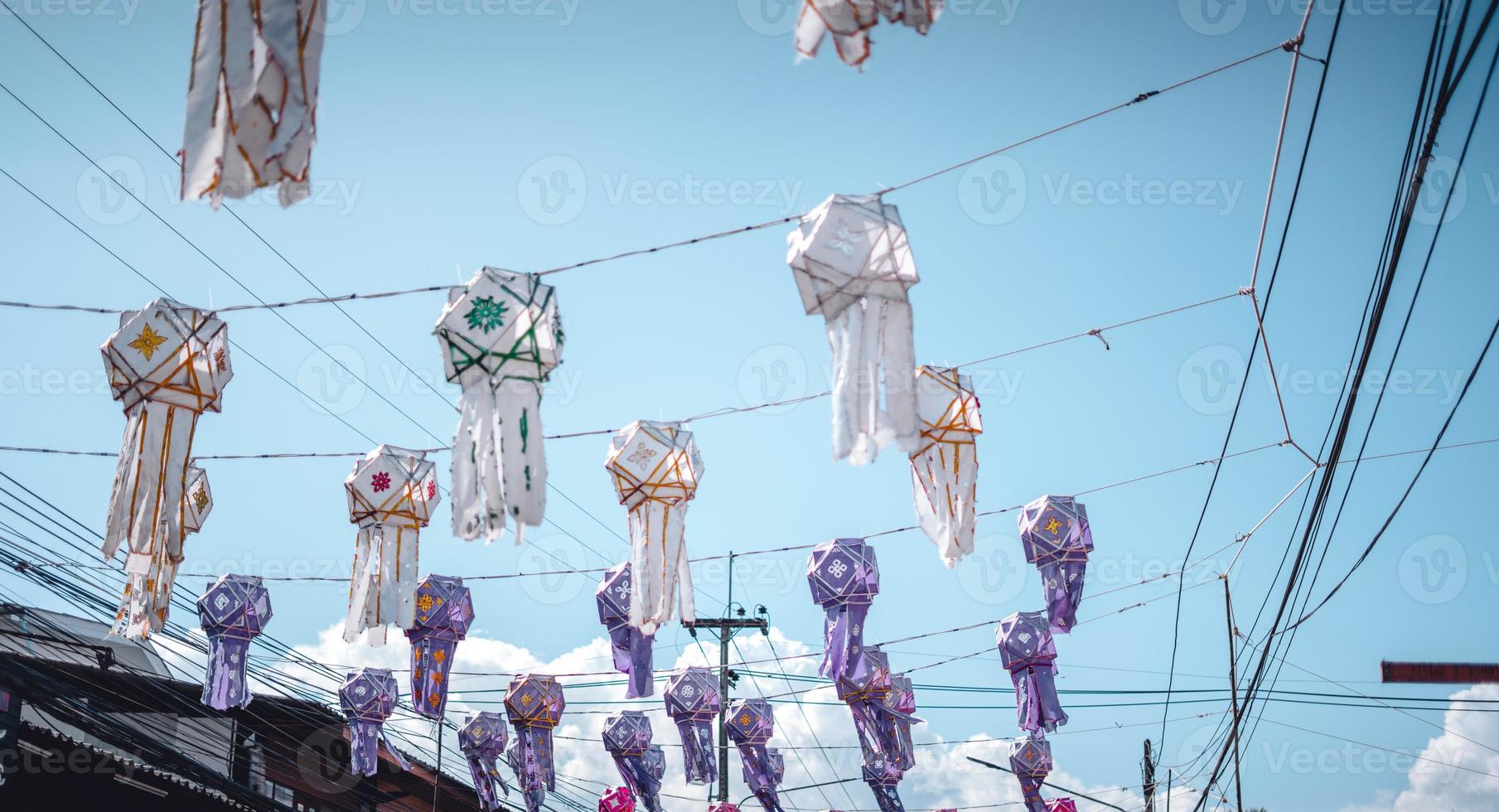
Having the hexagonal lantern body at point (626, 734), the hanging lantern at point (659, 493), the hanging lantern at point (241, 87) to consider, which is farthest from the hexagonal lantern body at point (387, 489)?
the hexagonal lantern body at point (626, 734)

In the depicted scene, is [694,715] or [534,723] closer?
[534,723]

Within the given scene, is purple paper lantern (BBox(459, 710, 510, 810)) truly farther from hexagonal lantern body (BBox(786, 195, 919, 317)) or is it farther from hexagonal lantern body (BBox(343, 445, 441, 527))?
hexagonal lantern body (BBox(786, 195, 919, 317))

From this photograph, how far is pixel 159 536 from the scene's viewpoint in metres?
8.38

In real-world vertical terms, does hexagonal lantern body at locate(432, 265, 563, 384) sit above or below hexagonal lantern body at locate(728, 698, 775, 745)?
above

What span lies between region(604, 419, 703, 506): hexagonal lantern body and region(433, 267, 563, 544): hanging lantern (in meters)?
2.65

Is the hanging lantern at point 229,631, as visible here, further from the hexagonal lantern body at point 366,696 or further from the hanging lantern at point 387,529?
the hanging lantern at point 387,529

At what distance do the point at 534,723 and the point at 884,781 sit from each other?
5.08 metres

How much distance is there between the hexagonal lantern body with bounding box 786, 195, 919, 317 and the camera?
24.5 ft

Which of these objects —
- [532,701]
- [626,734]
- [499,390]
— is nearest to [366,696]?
[532,701]

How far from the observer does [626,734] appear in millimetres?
18297

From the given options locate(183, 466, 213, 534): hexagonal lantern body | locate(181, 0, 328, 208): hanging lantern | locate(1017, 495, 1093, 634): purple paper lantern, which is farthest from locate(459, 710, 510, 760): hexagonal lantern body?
locate(181, 0, 328, 208): hanging lantern

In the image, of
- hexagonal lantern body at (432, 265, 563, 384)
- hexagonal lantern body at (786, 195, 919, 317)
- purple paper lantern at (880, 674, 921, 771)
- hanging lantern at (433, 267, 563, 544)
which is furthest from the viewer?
purple paper lantern at (880, 674, 921, 771)

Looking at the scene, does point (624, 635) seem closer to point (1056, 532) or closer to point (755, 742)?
point (1056, 532)

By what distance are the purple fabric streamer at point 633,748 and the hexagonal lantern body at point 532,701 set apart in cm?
199
